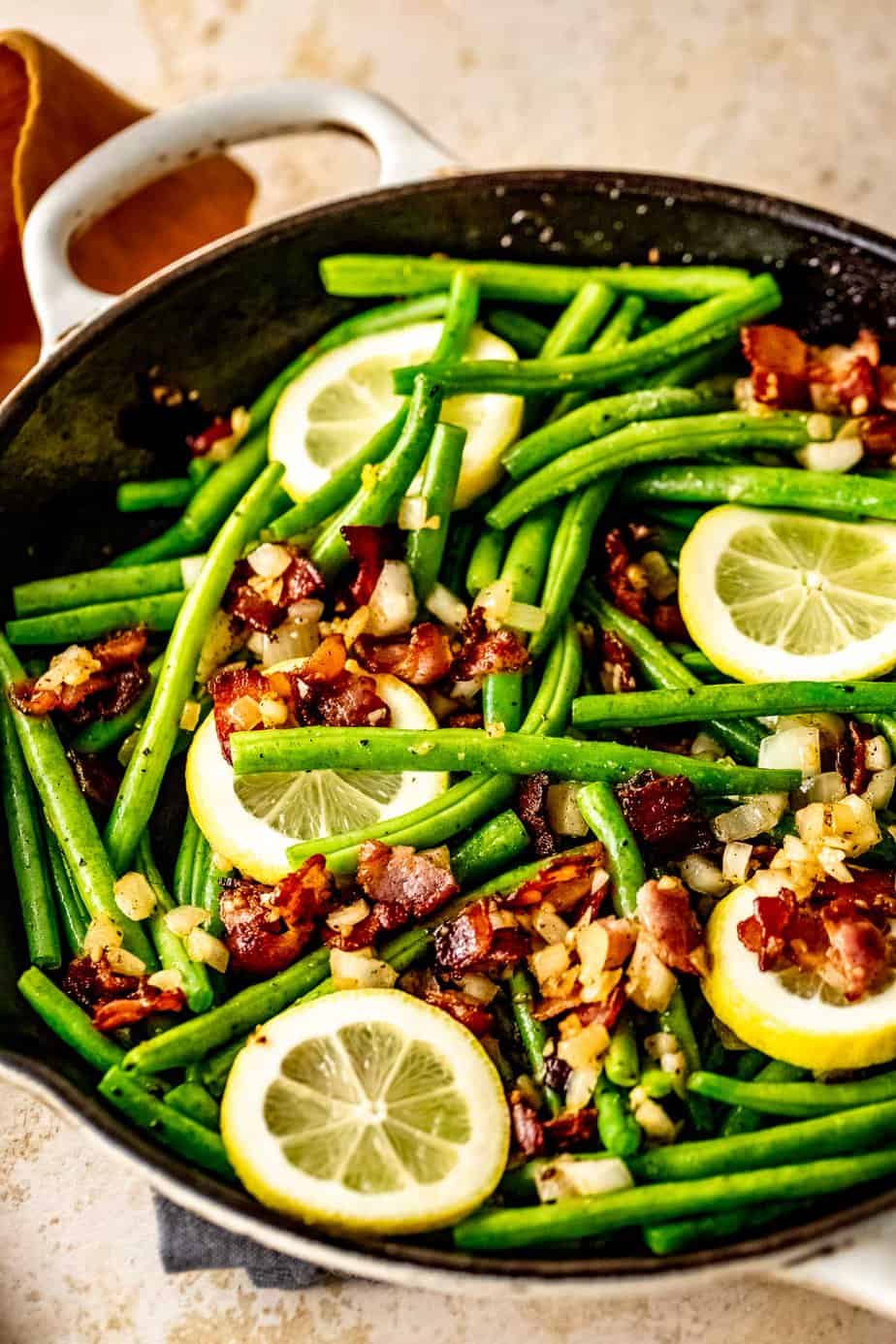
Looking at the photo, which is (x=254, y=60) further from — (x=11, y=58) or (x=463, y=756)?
(x=463, y=756)

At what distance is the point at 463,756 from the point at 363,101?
1.93m

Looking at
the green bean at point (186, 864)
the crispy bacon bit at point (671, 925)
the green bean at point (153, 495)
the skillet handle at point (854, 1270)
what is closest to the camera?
the skillet handle at point (854, 1270)

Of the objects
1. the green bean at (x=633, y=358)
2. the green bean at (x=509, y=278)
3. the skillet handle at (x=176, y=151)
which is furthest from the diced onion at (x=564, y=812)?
the skillet handle at (x=176, y=151)

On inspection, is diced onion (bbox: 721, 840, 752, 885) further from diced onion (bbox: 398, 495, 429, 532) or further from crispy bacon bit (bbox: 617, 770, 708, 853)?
diced onion (bbox: 398, 495, 429, 532)

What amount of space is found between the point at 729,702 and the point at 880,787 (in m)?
0.38

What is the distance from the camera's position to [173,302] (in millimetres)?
3631

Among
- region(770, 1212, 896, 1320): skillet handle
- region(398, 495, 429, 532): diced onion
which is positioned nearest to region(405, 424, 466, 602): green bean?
region(398, 495, 429, 532): diced onion

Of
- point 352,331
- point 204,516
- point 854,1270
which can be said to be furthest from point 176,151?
point 854,1270

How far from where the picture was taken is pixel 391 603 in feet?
10.8

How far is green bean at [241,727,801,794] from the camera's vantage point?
303cm

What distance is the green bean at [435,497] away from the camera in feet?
10.9

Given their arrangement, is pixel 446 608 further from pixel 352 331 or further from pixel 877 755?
pixel 877 755

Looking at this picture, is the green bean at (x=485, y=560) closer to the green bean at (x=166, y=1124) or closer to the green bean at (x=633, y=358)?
the green bean at (x=633, y=358)

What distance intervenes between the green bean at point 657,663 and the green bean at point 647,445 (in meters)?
0.27
